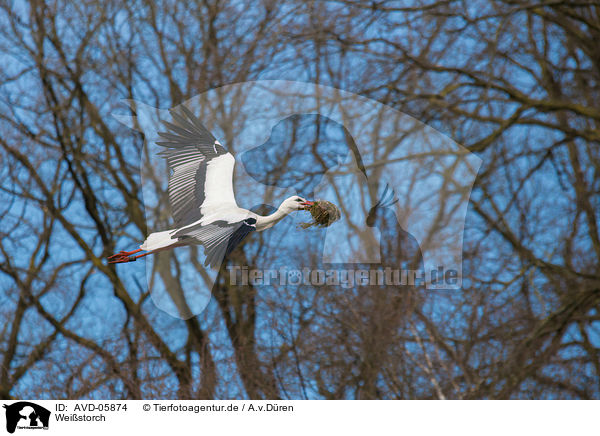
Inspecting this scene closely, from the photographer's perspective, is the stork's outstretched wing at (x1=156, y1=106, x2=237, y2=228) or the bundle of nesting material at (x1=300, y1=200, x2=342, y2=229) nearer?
the stork's outstretched wing at (x1=156, y1=106, x2=237, y2=228)

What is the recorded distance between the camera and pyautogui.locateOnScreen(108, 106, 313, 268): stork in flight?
5.11 m

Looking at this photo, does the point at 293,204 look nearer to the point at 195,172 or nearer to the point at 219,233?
the point at 219,233

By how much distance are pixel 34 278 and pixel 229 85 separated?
2606mm

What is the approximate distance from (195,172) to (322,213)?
0.99 metres

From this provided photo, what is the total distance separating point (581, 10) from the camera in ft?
24.0
